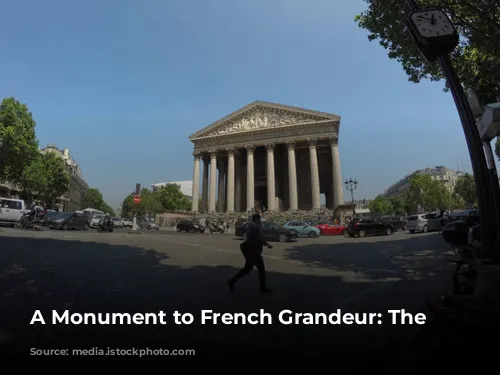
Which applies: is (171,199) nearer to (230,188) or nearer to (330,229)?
(230,188)

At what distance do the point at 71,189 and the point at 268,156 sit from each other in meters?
72.8

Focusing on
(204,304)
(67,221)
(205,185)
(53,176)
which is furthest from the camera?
(53,176)

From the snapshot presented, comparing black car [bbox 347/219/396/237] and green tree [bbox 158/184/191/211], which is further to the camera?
green tree [bbox 158/184/191/211]

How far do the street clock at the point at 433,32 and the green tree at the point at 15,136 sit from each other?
143 ft

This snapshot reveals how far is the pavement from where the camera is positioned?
2.84m

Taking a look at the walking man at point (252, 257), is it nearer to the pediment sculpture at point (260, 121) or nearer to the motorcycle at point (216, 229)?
the motorcycle at point (216, 229)

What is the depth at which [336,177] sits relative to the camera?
125 ft

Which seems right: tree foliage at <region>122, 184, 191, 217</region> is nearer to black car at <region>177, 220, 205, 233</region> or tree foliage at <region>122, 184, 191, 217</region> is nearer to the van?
black car at <region>177, 220, 205, 233</region>

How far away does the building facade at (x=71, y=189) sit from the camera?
245ft

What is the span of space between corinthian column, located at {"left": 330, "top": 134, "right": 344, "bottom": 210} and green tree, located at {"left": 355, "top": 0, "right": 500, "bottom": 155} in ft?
81.1

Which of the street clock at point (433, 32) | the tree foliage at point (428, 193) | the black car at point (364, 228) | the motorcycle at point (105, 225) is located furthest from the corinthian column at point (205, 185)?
the tree foliage at point (428, 193)

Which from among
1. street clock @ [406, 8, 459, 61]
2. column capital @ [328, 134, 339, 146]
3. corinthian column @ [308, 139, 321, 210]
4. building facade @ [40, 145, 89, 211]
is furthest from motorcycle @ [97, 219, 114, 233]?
building facade @ [40, 145, 89, 211]

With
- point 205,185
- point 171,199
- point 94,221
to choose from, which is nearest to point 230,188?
point 205,185

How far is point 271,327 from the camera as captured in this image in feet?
11.5
